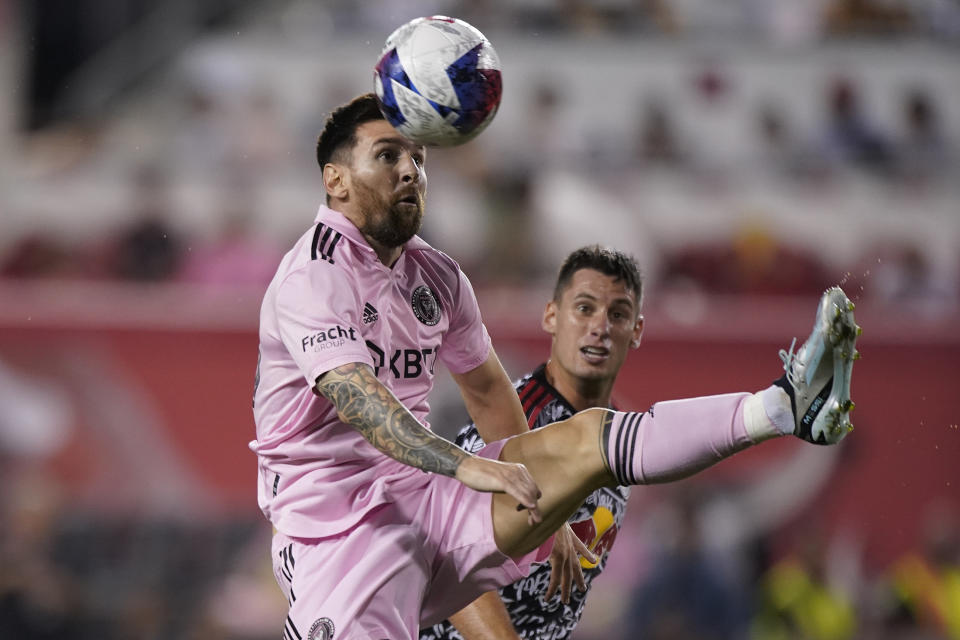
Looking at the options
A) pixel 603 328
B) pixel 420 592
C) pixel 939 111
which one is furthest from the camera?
pixel 939 111

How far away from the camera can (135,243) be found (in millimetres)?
10469

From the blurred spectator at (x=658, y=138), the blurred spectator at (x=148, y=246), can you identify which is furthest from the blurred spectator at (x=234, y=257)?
the blurred spectator at (x=658, y=138)

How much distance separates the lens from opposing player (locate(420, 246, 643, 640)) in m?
5.14

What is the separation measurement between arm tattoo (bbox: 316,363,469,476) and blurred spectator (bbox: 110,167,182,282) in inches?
261

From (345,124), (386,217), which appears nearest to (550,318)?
(386,217)

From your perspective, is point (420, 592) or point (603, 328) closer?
point (420, 592)

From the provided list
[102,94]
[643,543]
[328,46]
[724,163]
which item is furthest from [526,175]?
[102,94]

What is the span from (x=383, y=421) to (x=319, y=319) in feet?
1.33

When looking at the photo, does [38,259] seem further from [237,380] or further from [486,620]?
[486,620]

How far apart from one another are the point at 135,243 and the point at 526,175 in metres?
3.22

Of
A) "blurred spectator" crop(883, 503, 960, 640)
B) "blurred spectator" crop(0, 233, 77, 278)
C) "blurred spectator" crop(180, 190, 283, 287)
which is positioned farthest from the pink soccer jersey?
"blurred spectator" crop(0, 233, 77, 278)

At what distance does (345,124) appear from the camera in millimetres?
4453

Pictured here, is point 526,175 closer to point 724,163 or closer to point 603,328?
point 724,163

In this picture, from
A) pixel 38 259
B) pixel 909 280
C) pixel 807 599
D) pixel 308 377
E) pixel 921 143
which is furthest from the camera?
pixel 921 143
